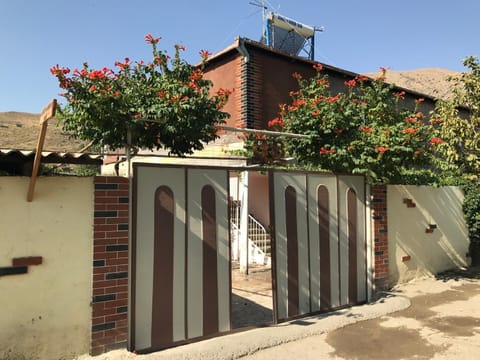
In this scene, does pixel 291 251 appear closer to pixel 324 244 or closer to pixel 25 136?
pixel 324 244

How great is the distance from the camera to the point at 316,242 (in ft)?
18.2

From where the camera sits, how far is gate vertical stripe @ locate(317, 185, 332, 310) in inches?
220

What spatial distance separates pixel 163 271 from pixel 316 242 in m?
2.36

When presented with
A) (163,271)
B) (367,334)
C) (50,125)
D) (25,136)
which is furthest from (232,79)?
(25,136)

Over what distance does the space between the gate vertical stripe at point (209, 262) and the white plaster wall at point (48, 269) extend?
1251 millimetres

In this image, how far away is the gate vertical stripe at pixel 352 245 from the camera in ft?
19.6

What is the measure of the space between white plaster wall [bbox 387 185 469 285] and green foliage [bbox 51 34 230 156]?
390 cm

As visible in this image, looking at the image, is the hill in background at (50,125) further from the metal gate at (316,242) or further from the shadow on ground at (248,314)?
the metal gate at (316,242)

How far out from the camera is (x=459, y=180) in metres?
9.54

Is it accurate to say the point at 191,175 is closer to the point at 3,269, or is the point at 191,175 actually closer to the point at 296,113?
the point at 3,269

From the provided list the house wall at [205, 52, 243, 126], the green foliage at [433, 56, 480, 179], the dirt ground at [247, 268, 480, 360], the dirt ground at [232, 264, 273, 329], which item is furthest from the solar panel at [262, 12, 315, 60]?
the dirt ground at [247, 268, 480, 360]

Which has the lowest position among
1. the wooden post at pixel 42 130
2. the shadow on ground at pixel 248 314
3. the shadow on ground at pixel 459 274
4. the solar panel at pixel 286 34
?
the shadow on ground at pixel 248 314

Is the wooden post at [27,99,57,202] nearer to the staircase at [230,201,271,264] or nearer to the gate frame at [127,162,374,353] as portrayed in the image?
the gate frame at [127,162,374,353]

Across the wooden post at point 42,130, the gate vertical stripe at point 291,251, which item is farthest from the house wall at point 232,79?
the wooden post at point 42,130
